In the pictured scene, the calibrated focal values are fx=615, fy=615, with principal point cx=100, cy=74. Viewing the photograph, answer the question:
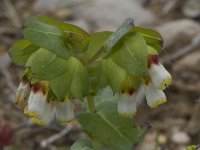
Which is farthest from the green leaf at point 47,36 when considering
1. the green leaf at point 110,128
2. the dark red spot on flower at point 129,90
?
the green leaf at point 110,128

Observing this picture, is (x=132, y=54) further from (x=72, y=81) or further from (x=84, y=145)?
(x=84, y=145)

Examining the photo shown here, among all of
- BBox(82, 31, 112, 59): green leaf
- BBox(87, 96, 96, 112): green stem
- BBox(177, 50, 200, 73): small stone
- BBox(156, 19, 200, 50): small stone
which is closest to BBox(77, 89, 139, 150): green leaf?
BBox(87, 96, 96, 112): green stem

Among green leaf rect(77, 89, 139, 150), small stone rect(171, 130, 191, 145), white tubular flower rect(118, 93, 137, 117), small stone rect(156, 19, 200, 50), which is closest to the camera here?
white tubular flower rect(118, 93, 137, 117)

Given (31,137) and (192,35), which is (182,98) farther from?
(31,137)

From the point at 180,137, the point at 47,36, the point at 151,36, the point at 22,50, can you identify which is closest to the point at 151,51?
the point at 151,36

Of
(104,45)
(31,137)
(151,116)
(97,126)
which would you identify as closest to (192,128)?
(151,116)

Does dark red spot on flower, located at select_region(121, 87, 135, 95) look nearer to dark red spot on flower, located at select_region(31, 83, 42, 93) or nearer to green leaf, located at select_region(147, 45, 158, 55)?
green leaf, located at select_region(147, 45, 158, 55)
